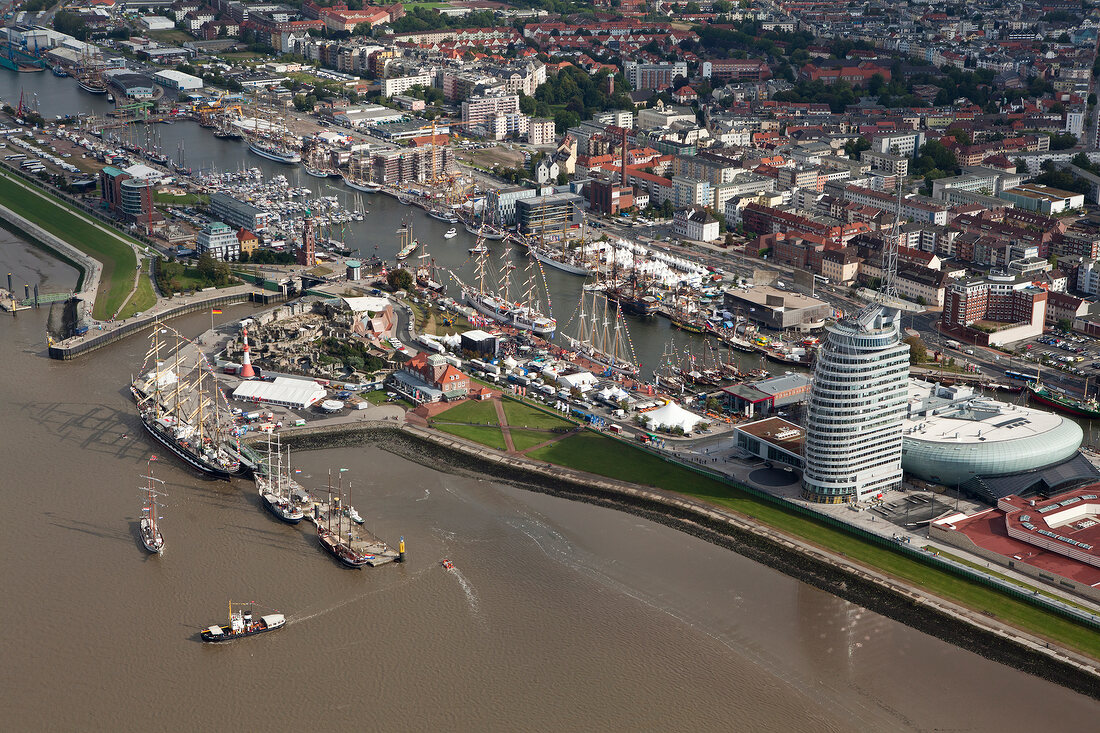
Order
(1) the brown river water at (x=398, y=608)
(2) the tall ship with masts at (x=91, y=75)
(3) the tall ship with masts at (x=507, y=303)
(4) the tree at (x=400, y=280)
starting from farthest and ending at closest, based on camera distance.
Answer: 1. (2) the tall ship with masts at (x=91, y=75)
2. (4) the tree at (x=400, y=280)
3. (3) the tall ship with masts at (x=507, y=303)
4. (1) the brown river water at (x=398, y=608)

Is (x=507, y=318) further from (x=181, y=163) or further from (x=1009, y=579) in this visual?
(x=181, y=163)

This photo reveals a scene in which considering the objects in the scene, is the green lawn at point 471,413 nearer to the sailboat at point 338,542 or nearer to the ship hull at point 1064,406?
the sailboat at point 338,542

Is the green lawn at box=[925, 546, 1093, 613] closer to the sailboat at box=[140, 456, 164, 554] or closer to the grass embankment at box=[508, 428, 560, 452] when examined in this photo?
the grass embankment at box=[508, 428, 560, 452]

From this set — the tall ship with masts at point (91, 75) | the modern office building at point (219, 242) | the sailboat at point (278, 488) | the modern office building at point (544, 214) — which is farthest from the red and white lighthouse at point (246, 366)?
the tall ship with masts at point (91, 75)

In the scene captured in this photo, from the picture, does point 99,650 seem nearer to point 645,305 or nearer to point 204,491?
point 204,491

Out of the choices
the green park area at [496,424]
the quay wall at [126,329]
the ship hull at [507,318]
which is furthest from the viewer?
the ship hull at [507,318]

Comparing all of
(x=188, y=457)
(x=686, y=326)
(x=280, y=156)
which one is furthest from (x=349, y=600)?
(x=280, y=156)

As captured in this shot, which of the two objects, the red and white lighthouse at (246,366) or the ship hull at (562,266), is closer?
the red and white lighthouse at (246,366)
